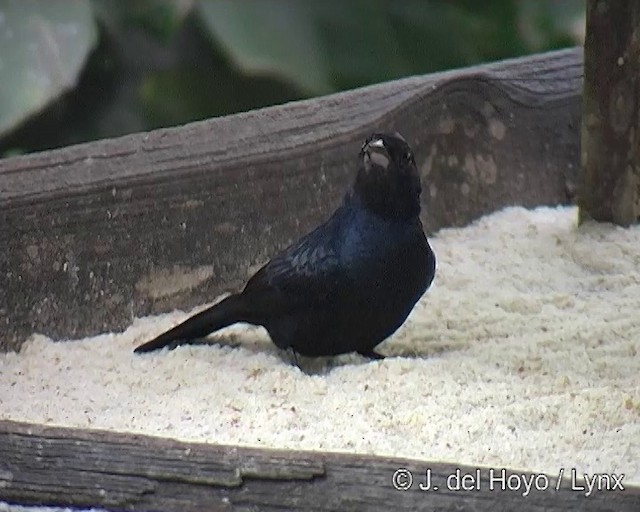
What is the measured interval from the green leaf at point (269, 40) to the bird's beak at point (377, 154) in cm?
215

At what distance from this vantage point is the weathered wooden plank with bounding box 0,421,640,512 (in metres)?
1.48

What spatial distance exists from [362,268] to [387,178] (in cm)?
19

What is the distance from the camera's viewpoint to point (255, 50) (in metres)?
4.69

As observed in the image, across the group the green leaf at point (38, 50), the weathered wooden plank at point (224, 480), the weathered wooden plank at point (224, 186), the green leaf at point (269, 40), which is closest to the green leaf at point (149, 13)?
the green leaf at point (269, 40)

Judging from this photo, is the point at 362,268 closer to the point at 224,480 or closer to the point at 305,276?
the point at 305,276

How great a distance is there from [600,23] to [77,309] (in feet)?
4.91

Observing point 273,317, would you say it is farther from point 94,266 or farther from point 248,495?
point 248,495

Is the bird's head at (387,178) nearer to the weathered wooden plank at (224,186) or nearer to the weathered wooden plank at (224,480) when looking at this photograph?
the weathered wooden plank at (224,186)

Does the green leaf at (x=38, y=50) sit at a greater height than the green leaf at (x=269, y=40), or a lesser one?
greater

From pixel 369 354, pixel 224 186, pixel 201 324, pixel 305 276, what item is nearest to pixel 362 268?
pixel 305 276

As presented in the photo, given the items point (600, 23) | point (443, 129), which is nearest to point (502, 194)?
point (443, 129)

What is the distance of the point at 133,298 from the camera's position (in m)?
2.89

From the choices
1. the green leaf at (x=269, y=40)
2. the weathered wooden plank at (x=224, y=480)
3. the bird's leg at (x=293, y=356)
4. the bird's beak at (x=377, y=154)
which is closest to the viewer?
the weathered wooden plank at (x=224, y=480)

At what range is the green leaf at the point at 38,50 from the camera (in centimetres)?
415
